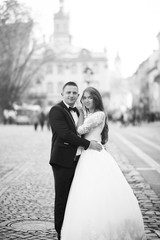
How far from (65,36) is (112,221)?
117079 mm

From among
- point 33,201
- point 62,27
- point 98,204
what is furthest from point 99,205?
point 62,27

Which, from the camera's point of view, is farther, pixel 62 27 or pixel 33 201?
pixel 62 27

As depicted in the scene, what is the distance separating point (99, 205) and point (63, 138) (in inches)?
30.3

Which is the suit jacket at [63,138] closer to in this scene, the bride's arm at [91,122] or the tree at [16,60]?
the bride's arm at [91,122]

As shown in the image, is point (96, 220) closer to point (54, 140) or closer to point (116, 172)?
point (116, 172)

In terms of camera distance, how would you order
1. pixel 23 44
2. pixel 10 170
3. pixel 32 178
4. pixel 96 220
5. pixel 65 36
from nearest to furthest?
pixel 96 220, pixel 32 178, pixel 10 170, pixel 23 44, pixel 65 36

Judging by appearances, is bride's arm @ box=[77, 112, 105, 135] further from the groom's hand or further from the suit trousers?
the suit trousers

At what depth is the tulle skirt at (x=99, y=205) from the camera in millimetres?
4402

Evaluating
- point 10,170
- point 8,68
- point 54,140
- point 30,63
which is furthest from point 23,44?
point 54,140

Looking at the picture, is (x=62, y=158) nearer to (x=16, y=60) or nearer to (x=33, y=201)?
(x=33, y=201)

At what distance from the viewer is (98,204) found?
4461mm

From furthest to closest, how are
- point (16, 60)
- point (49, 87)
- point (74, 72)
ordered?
point (74, 72)
point (49, 87)
point (16, 60)

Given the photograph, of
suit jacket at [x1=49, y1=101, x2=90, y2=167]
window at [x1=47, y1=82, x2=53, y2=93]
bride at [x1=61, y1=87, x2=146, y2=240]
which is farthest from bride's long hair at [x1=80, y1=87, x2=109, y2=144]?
window at [x1=47, y1=82, x2=53, y2=93]

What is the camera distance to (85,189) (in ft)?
14.9
